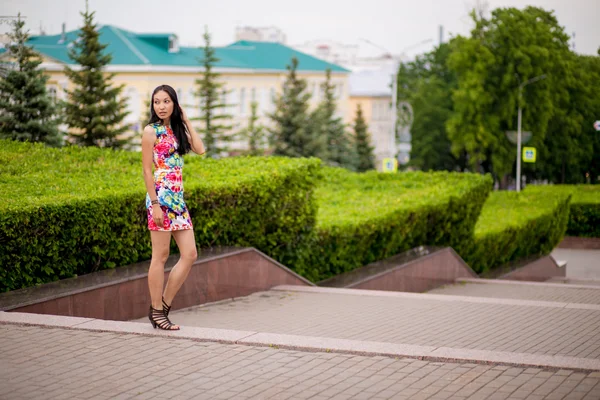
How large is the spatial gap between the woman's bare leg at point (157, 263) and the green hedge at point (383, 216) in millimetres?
5766

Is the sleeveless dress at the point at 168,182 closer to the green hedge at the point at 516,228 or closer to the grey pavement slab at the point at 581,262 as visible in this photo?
the green hedge at the point at 516,228

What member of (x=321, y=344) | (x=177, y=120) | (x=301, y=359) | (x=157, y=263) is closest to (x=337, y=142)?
(x=177, y=120)

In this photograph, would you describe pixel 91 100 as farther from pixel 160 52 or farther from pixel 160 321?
pixel 160 52

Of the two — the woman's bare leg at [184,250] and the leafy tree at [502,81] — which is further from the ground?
the leafy tree at [502,81]

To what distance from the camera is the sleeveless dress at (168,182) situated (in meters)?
8.23

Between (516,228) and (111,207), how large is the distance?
653 inches

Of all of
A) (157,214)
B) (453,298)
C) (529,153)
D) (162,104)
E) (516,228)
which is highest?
(162,104)

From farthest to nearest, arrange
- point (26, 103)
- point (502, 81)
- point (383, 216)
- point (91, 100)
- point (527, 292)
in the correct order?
1. point (502, 81)
2. point (91, 100)
3. point (26, 103)
4. point (527, 292)
5. point (383, 216)

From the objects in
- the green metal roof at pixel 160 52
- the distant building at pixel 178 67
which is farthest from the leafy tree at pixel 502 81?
the green metal roof at pixel 160 52

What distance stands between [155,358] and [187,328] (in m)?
1.05

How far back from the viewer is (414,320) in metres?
10.3

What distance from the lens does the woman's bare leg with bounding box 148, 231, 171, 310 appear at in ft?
27.3

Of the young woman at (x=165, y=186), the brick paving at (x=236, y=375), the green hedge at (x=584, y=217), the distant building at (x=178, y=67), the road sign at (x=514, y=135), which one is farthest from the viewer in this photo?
the distant building at (x=178, y=67)

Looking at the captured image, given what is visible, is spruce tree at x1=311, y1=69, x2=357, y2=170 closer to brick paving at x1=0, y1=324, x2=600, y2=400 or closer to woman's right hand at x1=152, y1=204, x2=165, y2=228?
woman's right hand at x1=152, y1=204, x2=165, y2=228
